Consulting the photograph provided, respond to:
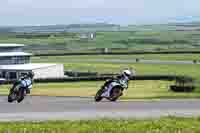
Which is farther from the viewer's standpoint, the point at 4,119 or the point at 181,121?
the point at 4,119

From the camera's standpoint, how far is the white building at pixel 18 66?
75.6m

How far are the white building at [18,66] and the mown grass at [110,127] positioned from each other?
2321 inches

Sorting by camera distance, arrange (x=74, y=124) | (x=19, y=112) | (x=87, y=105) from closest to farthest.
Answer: (x=74, y=124) → (x=19, y=112) → (x=87, y=105)

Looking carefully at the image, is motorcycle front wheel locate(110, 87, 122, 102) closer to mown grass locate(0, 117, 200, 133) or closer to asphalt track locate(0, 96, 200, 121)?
asphalt track locate(0, 96, 200, 121)

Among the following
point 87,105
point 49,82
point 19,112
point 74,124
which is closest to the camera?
point 74,124

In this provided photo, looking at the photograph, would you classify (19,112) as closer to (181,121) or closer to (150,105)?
(150,105)

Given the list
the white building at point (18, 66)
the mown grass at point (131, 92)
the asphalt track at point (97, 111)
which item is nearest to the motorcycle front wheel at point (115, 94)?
the asphalt track at point (97, 111)

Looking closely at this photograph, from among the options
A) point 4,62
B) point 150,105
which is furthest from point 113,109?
point 4,62

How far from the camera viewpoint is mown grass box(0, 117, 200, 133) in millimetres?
11969

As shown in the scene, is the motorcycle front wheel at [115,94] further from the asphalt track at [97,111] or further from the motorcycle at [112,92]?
the asphalt track at [97,111]

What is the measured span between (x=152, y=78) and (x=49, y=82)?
11224 millimetres

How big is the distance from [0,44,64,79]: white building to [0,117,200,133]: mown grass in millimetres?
58946

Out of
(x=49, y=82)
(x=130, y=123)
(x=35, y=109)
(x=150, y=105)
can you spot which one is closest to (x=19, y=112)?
(x=35, y=109)

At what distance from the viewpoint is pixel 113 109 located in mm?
17969
